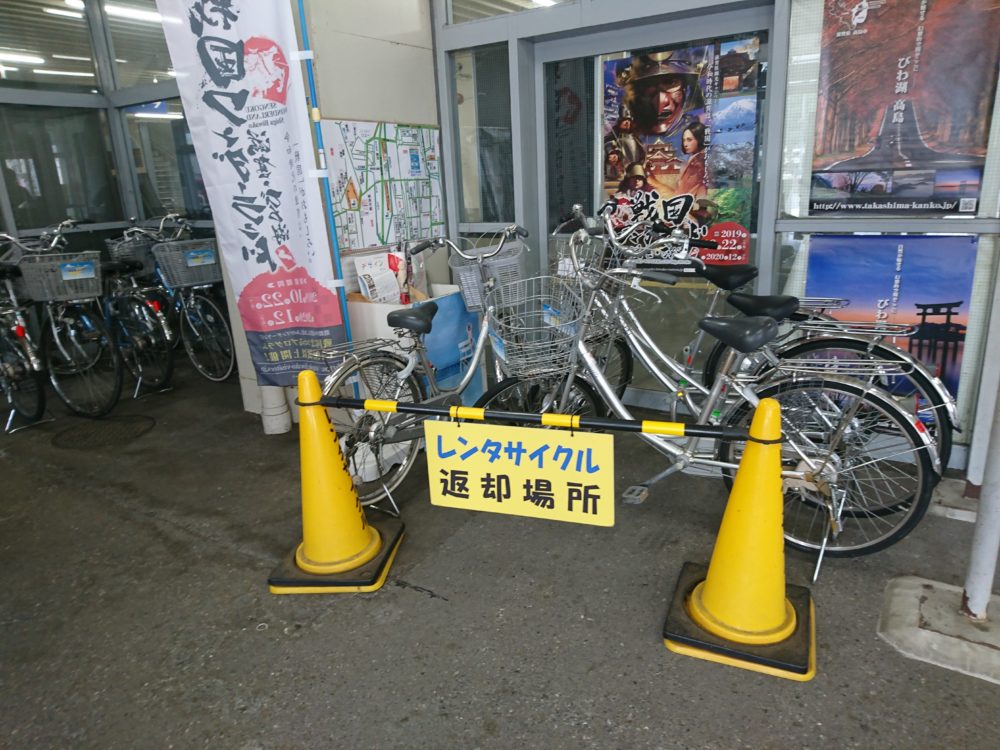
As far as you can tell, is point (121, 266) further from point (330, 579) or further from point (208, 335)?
point (330, 579)

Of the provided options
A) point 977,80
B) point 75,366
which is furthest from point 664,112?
point 75,366

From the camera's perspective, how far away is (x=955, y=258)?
3545 mm

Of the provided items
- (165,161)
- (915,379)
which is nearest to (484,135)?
(915,379)

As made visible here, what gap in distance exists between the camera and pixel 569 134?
15.5ft

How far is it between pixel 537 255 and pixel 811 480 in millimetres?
2802

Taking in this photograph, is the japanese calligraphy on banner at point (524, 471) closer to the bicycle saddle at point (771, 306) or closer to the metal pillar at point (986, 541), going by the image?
the bicycle saddle at point (771, 306)

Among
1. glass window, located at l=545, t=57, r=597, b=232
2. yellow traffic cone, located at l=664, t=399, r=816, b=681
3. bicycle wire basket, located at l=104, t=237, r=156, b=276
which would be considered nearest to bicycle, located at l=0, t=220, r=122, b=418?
bicycle wire basket, located at l=104, t=237, r=156, b=276

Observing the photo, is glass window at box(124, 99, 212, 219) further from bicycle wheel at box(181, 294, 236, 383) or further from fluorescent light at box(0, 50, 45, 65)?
bicycle wheel at box(181, 294, 236, 383)

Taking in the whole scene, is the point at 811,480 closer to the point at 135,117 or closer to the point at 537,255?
the point at 537,255

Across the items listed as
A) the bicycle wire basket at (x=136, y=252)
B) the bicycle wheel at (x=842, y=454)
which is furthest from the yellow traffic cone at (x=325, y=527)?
the bicycle wire basket at (x=136, y=252)

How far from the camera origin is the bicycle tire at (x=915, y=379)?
303 cm

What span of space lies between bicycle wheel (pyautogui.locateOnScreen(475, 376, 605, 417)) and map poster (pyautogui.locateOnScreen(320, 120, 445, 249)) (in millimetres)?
1417

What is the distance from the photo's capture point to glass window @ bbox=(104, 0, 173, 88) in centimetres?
693

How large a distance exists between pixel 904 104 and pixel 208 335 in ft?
18.4
